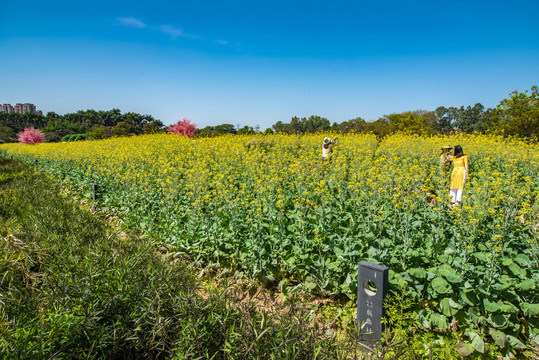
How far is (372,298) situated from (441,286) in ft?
2.62

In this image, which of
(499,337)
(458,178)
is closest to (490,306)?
(499,337)

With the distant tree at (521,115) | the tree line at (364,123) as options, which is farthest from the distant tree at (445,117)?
the distant tree at (521,115)

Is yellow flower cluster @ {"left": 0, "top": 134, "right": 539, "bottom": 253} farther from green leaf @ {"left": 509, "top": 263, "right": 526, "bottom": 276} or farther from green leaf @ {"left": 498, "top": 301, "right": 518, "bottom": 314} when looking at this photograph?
green leaf @ {"left": 498, "top": 301, "right": 518, "bottom": 314}

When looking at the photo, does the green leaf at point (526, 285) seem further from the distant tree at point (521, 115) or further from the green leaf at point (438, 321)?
the distant tree at point (521, 115)

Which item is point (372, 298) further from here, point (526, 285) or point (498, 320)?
point (526, 285)

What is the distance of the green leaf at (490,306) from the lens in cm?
245

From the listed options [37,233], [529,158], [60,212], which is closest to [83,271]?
[37,233]

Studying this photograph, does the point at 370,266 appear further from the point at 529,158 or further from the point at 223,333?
the point at 529,158

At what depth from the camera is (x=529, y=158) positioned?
9367 millimetres

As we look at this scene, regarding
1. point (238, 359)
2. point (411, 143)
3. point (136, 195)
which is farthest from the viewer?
point (411, 143)

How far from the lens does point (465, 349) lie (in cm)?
242

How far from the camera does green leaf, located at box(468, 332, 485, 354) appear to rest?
2.42 metres

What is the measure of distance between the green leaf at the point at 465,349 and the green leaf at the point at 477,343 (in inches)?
1.8

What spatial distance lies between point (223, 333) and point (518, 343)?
267 cm
